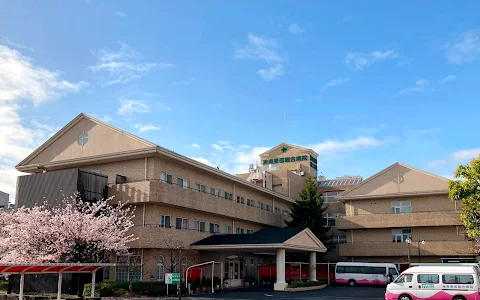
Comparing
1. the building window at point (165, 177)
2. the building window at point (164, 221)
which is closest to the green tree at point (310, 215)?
the building window at point (164, 221)

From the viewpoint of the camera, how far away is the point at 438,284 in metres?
24.6

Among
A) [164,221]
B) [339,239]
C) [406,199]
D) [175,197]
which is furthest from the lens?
[339,239]

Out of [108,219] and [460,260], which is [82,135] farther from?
[460,260]

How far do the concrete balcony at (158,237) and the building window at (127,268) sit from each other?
56.8 inches

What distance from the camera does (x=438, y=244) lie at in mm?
44469

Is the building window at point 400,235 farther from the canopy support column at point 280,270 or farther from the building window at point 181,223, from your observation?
the building window at point 181,223

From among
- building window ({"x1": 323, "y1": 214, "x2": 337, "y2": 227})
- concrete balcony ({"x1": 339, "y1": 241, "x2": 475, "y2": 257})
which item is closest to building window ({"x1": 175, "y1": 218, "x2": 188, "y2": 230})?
concrete balcony ({"x1": 339, "y1": 241, "x2": 475, "y2": 257})

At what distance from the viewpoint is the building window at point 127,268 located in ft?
104

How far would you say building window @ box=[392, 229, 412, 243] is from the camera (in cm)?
4694

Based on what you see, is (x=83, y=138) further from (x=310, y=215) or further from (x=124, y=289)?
(x=310, y=215)

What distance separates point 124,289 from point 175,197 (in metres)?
7.07

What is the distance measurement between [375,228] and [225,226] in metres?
15.9

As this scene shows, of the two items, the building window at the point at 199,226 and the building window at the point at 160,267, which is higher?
the building window at the point at 199,226

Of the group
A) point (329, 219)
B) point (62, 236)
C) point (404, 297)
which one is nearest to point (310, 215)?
point (329, 219)
